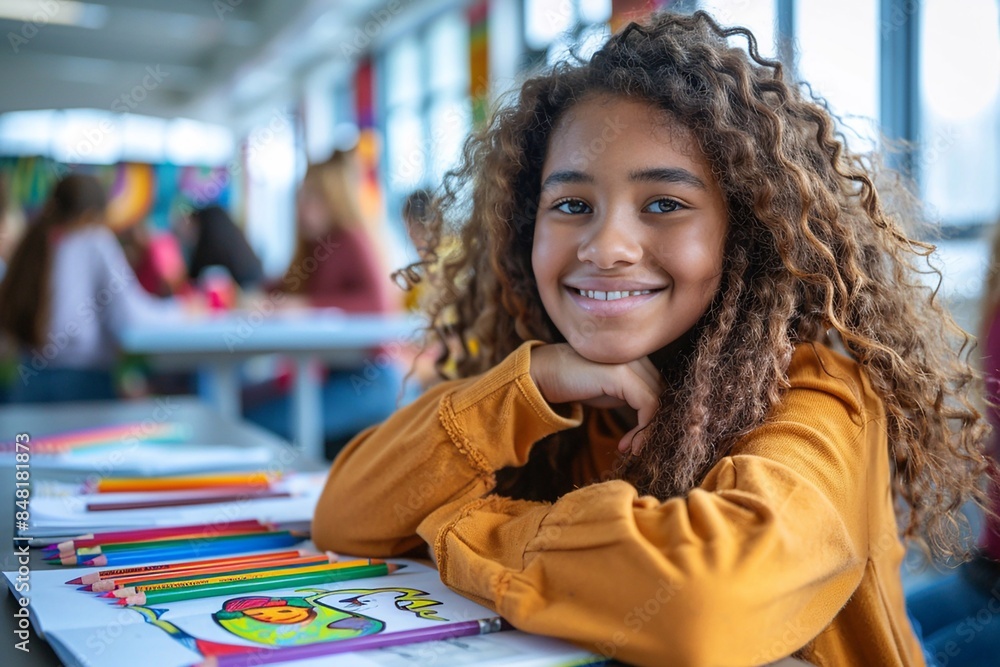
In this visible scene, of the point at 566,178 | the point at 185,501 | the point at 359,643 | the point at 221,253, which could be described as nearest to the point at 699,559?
the point at 359,643

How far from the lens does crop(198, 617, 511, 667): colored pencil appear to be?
63cm

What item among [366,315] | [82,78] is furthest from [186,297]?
[82,78]

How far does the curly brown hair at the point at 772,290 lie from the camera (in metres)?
0.91

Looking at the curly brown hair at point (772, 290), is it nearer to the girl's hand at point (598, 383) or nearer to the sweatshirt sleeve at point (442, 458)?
the girl's hand at point (598, 383)

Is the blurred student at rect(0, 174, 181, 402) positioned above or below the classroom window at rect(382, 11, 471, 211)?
below

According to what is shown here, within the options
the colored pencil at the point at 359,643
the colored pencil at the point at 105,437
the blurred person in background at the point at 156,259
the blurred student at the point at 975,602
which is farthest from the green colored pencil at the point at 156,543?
the blurred person in background at the point at 156,259

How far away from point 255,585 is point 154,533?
0.85 ft

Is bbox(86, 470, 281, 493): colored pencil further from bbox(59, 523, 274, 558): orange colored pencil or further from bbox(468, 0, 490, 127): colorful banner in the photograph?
bbox(468, 0, 490, 127): colorful banner

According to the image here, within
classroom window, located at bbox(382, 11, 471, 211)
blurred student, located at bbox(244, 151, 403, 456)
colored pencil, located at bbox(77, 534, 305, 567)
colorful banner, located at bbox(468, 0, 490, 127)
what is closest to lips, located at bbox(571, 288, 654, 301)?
colored pencil, located at bbox(77, 534, 305, 567)

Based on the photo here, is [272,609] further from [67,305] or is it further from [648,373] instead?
[67,305]

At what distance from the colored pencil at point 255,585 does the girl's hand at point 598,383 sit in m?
0.25

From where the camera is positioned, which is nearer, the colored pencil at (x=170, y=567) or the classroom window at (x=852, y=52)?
the colored pencil at (x=170, y=567)

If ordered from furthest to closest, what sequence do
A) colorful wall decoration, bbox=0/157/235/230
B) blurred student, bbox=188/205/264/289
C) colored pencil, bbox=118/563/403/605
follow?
colorful wall decoration, bbox=0/157/235/230
blurred student, bbox=188/205/264/289
colored pencil, bbox=118/563/403/605

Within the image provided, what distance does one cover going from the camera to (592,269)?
0.96m
